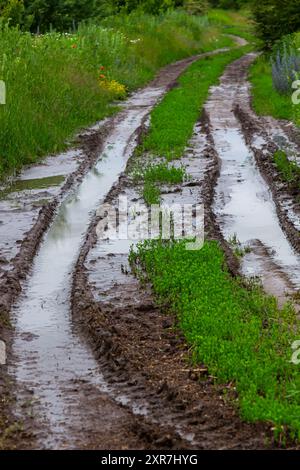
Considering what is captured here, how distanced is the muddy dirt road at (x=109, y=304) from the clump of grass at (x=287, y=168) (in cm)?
29

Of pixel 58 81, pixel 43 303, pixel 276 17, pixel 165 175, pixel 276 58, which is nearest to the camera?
pixel 43 303

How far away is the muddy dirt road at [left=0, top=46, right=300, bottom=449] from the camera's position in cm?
625

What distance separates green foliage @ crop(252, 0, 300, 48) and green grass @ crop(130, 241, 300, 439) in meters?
22.7

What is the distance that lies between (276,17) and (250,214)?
68.6ft

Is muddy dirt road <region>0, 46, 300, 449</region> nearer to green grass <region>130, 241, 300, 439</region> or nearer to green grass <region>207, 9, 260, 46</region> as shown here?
green grass <region>130, 241, 300, 439</region>

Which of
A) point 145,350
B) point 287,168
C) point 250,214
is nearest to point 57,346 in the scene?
point 145,350

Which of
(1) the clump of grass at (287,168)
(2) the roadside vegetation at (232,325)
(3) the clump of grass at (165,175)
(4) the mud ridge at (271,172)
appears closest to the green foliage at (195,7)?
(4) the mud ridge at (271,172)

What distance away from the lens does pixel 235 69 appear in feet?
113

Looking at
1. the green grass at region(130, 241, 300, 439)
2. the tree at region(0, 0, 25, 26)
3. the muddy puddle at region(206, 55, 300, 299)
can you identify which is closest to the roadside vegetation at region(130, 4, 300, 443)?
the green grass at region(130, 241, 300, 439)

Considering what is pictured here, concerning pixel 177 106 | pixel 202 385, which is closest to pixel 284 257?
pixel 202 385

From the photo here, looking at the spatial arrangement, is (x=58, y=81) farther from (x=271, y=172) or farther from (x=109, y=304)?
(x=109, y=304)

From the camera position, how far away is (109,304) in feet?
29.6
